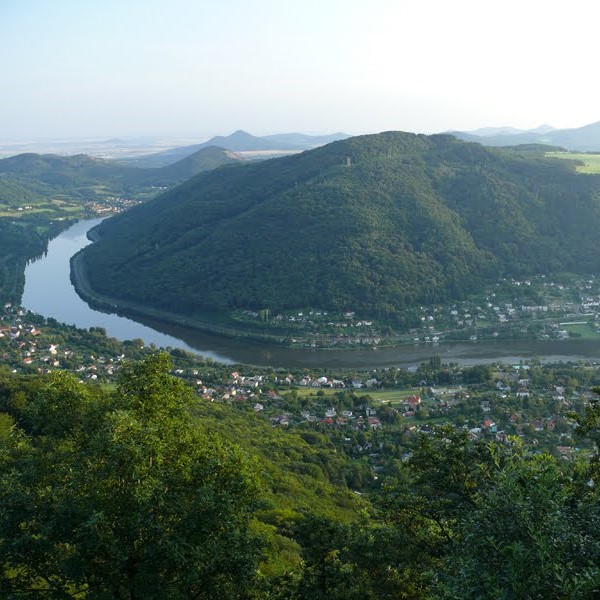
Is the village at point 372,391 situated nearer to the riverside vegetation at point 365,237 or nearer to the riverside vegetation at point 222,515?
the riverside vegetation at point 365,237

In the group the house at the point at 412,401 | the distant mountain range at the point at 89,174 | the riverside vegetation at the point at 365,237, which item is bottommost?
the house at the point at 412,401

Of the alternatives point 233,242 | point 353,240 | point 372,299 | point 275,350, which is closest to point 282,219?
point 233,242

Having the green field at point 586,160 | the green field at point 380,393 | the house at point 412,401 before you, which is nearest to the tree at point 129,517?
the house at point 412,401

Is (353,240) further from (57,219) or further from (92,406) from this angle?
(57,219)

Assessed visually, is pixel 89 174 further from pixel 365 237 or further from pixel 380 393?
pixel 380 393

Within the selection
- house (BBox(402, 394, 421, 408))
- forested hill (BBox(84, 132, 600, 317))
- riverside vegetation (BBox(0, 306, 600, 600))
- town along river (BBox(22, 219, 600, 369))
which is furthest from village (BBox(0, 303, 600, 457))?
riverside vegetation (BBox(0, 306, 600, 600))

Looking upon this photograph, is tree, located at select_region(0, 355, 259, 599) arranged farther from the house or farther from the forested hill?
the forested hill
